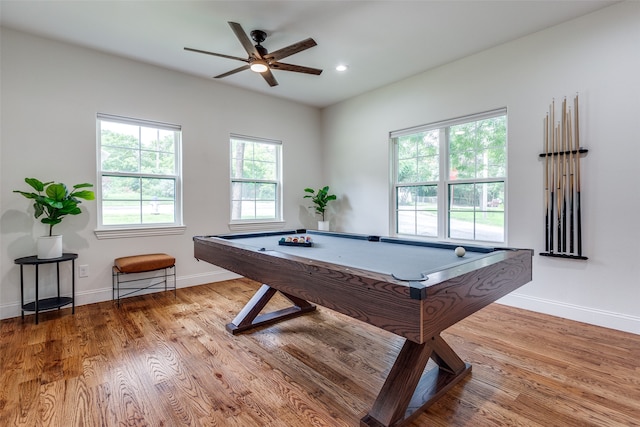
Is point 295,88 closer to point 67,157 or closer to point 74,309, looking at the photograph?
point 67,157

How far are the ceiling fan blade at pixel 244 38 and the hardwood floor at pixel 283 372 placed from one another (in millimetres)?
2380

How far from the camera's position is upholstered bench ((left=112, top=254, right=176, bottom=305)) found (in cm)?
329

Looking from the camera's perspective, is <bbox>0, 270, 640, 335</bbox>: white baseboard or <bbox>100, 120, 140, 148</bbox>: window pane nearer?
<bbox>0, 270, 640, 335</bbox>: white baseboard

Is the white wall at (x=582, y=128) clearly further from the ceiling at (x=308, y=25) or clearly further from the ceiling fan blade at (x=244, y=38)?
the ceiling fan blade at (x=244, y=38)

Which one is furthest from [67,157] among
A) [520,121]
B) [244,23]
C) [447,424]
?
[520,121]

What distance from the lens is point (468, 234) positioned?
365 cm

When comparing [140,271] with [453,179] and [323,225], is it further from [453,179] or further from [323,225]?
[453,179]

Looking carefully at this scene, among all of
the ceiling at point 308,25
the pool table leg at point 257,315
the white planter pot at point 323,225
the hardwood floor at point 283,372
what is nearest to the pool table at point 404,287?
the hardwood floor at point 283,372

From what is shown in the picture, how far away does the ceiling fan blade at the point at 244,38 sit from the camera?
2.35m

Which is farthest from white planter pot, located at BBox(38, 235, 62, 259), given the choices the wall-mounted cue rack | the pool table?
the wall-mounted cue rack

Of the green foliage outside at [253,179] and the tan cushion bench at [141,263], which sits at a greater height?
the green foliage outside at [253,179]

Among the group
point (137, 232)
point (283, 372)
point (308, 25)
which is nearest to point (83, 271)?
point (137, 232)

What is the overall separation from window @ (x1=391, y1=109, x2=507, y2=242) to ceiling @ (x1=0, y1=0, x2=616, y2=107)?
2.84 ft

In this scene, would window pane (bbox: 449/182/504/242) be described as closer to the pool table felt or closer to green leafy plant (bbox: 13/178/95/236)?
the pool table felt
